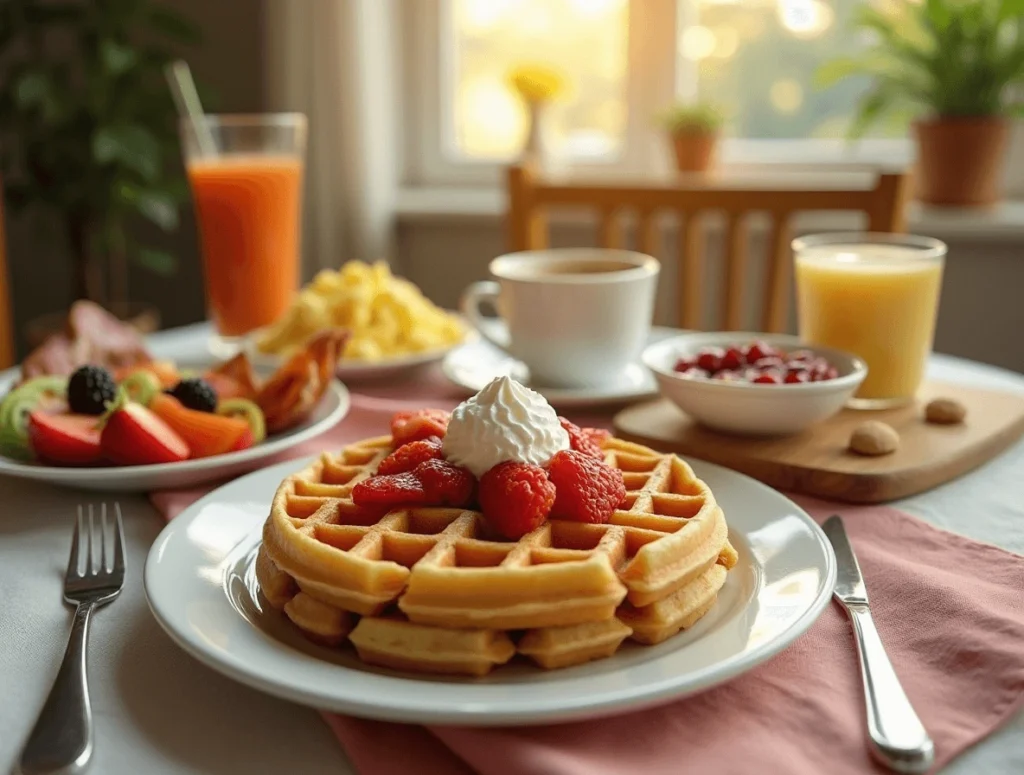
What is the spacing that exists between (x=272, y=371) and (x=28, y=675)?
2.56 feet

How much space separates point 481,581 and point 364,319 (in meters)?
0.91

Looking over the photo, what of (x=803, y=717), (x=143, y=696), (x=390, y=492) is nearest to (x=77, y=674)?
(x=143, y=696)

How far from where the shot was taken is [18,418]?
46.0 inches

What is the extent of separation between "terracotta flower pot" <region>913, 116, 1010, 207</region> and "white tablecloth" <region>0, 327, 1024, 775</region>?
203 cm

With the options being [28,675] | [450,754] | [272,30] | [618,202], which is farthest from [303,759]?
[272,30]

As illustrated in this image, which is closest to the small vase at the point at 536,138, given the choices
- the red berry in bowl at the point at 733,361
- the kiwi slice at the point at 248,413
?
the red berry in bowl at the point at 733,361

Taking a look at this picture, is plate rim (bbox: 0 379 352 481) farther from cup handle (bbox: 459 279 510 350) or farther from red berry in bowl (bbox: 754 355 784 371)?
red berry in bowl (bbox: 754 355 784 371)

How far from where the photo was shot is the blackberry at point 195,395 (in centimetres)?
121

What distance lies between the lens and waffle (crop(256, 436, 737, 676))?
72 cm

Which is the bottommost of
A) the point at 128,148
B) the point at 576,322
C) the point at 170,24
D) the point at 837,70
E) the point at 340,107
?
the point at 576,322

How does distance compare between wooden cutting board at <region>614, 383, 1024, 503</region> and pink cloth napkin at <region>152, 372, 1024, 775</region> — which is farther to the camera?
wooden cutting board at <region>614, 383, 1024, 503</region>

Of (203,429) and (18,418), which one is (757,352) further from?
(18,418)

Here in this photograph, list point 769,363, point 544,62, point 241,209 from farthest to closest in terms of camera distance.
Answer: point 544,62
point 241,209
point 769,363

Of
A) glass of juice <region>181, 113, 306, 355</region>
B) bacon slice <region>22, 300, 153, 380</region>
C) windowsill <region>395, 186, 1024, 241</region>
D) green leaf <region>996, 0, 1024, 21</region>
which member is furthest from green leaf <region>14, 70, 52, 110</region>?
green leaf <region>996, 0, 1024, 21</region>
